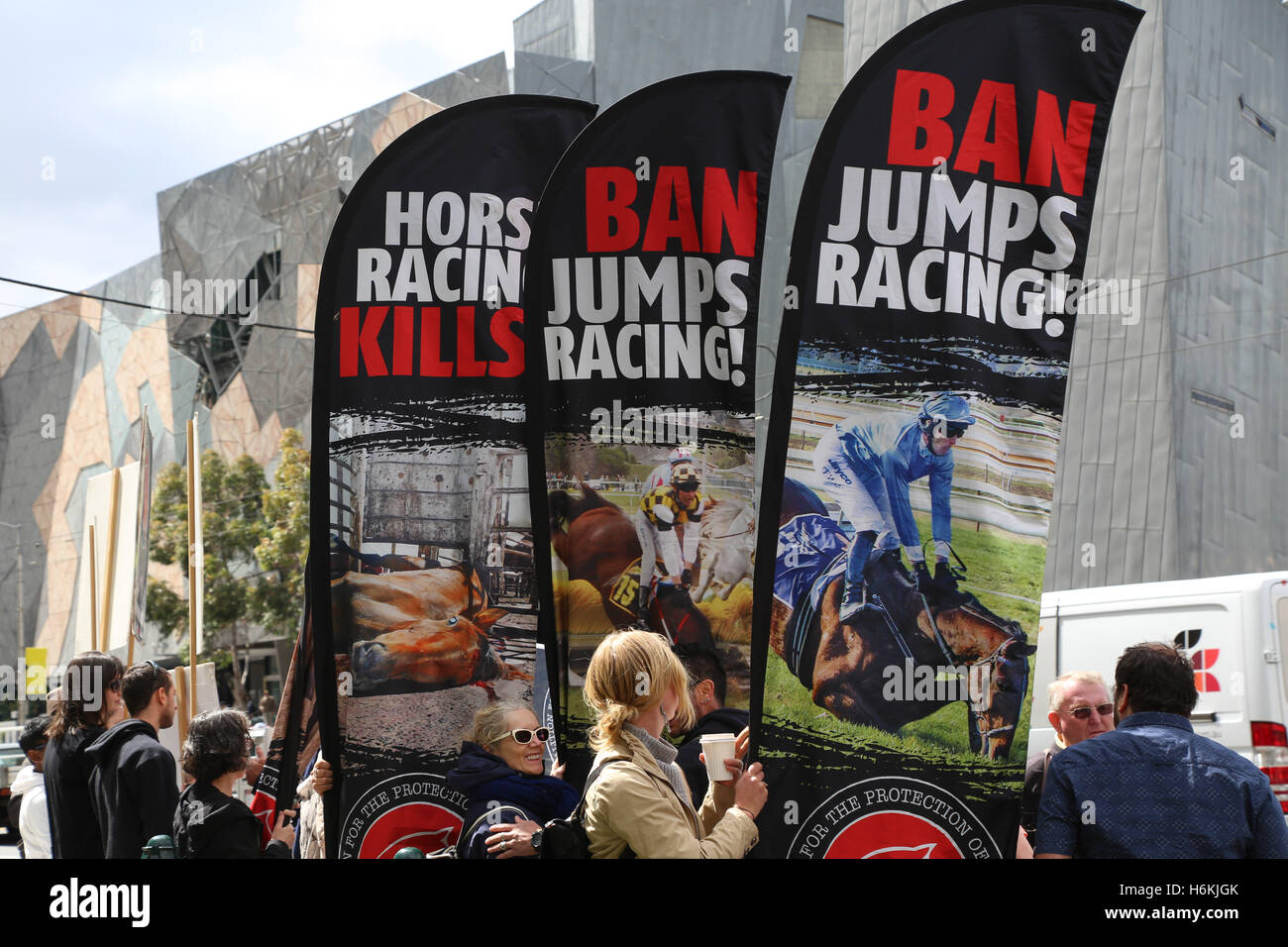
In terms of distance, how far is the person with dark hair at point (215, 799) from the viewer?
4348 millimetres

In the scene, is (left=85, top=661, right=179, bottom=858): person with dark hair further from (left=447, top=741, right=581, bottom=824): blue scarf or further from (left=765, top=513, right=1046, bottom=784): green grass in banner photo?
(left=765, top=513, right=1046, bottom=784): green grass in banner photo

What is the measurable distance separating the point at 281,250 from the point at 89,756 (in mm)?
43045

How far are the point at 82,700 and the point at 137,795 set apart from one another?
710 millimetres

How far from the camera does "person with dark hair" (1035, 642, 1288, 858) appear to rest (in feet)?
10.7

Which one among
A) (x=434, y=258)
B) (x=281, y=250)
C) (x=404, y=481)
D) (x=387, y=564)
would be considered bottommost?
(x=387, y=564)

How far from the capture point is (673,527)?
17.4 ft

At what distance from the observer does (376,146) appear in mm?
41438

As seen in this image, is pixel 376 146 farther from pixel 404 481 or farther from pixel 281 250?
pixel 404 481

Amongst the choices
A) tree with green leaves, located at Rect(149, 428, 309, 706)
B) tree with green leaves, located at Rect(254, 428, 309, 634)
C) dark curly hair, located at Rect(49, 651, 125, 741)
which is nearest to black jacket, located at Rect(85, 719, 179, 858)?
dark curly hair, located at Rect(49, 651, 125, 741)

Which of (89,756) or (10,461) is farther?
(10,461)

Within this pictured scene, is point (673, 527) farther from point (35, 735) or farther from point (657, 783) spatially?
point (35, 735)

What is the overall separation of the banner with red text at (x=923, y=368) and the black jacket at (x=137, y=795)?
7.36 ft

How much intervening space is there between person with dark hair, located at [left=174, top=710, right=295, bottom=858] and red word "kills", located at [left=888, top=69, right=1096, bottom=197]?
3.13 m
